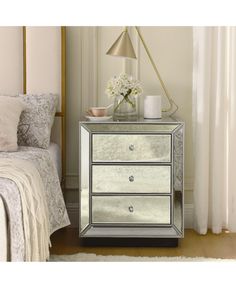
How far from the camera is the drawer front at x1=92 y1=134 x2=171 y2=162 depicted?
125 inches

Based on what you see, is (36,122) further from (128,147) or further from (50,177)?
(128,147)

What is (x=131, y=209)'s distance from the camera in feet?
10.6

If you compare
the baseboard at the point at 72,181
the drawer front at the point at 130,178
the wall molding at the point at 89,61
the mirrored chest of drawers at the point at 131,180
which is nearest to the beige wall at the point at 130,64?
the wall molding at the point at 89,61

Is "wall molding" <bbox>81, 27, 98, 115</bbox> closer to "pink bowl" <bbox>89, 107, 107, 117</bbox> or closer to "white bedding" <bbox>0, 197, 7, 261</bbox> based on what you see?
"pink bowl" <bbox>89, 107, 107, 117</bbox>

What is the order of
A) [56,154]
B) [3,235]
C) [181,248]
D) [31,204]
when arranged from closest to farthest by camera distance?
[3,235] → [31,204] → [181,248] → [56,154]

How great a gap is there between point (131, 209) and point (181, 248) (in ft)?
1.27

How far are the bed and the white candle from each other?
21.5 inches

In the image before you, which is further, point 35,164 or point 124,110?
point 124,110

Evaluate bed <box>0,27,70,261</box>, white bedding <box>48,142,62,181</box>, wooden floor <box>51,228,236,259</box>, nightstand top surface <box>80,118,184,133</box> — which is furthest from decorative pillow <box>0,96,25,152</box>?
wooden floor <box>51,228,236,259</box>

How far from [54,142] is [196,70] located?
3.39ft

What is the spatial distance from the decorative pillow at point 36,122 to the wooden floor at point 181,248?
0.63 meters

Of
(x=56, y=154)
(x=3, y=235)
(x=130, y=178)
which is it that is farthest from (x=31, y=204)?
(x=56, y=154)
